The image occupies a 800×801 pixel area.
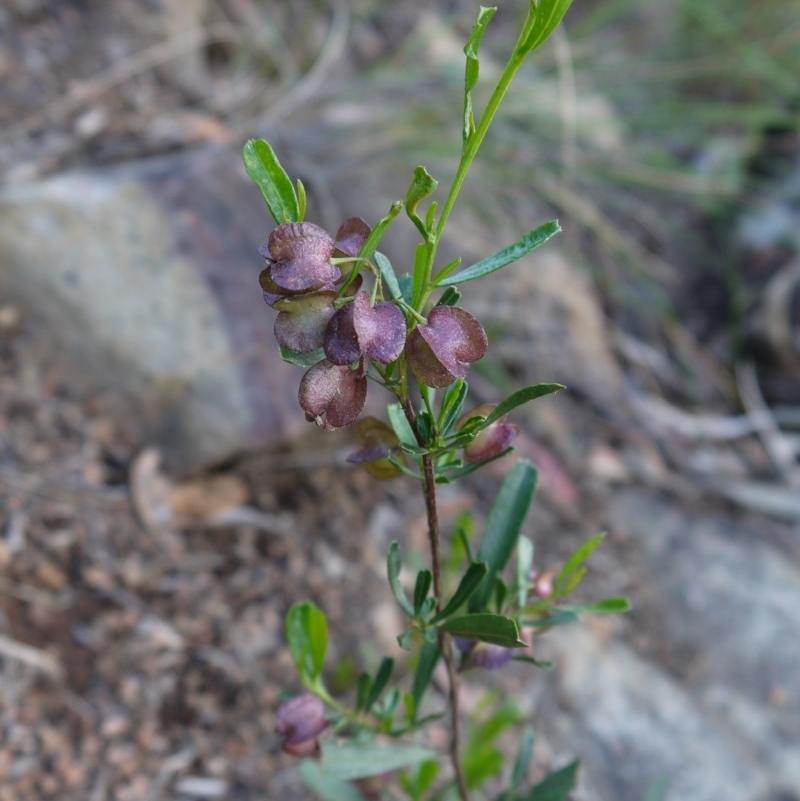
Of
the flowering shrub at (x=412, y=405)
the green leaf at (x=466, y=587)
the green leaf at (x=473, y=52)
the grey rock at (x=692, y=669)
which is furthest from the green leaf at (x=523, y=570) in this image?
the grey rock at (x=692, y=669)

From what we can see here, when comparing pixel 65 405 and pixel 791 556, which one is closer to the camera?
pixel 65 405

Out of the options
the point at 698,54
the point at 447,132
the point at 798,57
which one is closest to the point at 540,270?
the point at 447,132

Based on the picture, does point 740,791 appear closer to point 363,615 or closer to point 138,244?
point 363,615

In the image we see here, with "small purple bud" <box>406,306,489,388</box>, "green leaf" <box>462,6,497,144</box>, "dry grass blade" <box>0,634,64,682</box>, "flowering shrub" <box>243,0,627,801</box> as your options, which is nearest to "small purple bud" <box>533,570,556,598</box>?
"flowering shrub" <box>243,0,627,801</box>

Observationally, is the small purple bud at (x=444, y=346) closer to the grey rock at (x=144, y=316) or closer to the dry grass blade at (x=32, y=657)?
the dry grass blade at (x=32, y=657)

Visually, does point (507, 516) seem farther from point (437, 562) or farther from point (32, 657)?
point (32, 657)

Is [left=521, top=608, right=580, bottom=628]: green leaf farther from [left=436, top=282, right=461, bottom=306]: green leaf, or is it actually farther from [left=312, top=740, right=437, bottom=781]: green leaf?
[left=436, top=282, right=461, bottom=306]: green leaf
